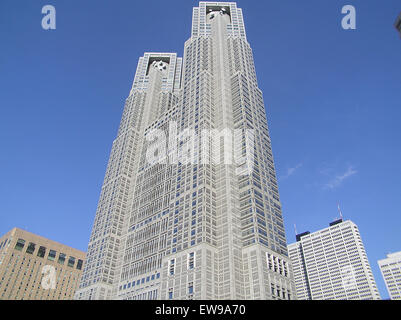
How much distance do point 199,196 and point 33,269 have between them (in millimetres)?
131902

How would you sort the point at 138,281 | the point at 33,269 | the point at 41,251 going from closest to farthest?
the point at 138,281 < the point at 33,269 < the point at 41,251

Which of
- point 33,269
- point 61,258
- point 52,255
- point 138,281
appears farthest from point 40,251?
point 138,281

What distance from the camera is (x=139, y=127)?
17638cm

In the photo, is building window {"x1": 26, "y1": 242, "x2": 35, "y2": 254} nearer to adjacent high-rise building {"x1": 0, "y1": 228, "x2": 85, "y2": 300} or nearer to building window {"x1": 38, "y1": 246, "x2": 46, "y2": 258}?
adjacent high-rise building {"x1": 0, "y1": 228, "x2": 85, "y2": 300}

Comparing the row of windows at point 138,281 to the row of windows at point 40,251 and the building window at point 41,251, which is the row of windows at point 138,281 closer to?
the building window at point 41,251

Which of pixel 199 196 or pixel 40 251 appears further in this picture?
pixel 40 251

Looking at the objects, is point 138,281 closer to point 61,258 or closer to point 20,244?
point 20,244

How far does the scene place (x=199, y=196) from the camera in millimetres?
108000

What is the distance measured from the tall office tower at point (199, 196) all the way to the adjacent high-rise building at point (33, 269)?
69.0 m

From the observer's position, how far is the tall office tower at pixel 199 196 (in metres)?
93.4

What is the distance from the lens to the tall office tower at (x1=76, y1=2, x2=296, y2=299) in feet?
307
